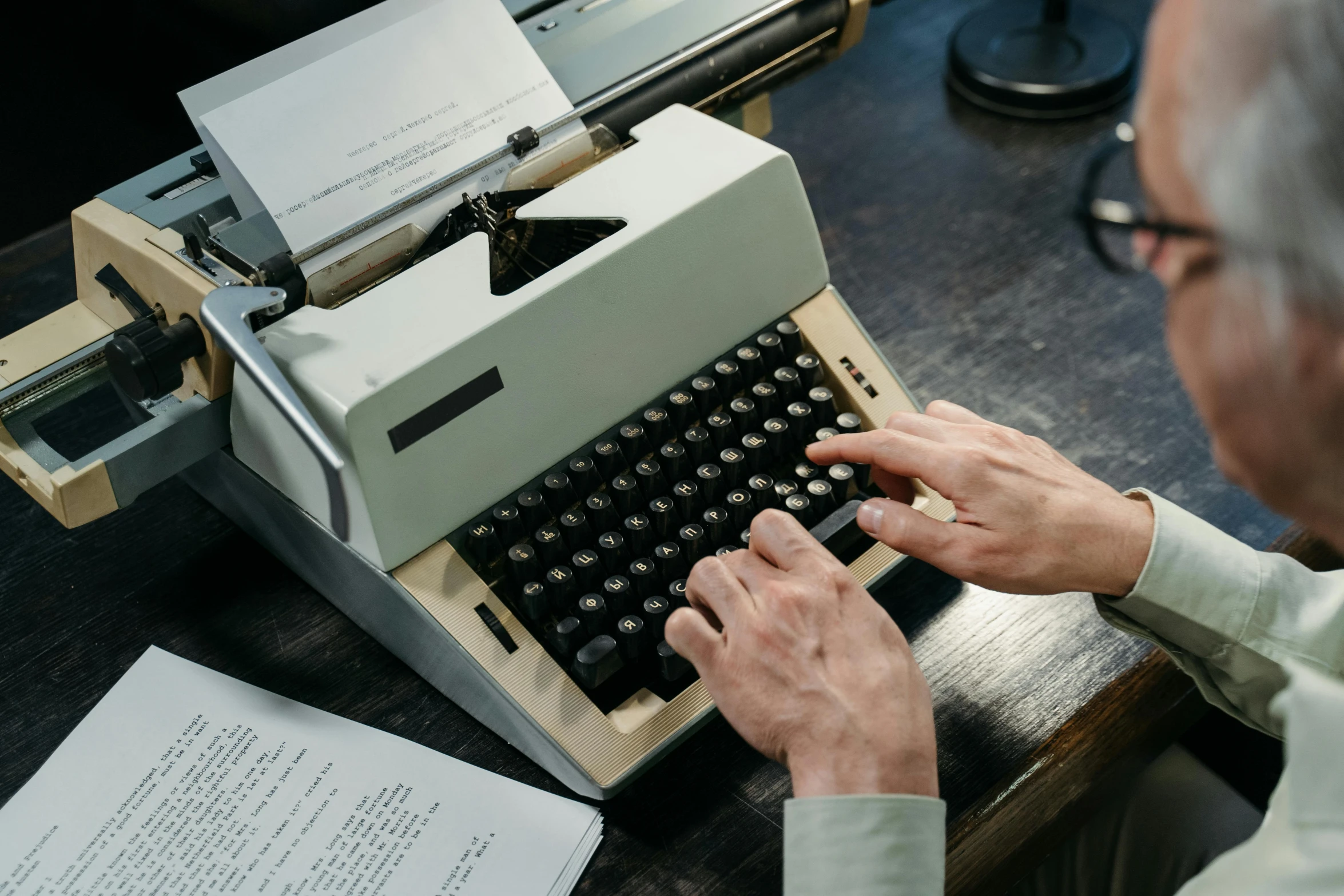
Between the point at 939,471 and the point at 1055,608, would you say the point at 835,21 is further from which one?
the point at 1055,608

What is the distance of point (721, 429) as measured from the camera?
1.34 meters

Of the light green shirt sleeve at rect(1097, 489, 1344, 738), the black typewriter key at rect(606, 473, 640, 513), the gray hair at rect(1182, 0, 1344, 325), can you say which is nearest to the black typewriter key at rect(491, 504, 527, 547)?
the black typewriter key at rect(606, 473, 640, 513)

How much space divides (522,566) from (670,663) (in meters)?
0.19

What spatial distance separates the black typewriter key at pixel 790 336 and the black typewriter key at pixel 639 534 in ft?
1.03

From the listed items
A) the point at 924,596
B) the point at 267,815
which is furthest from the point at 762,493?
the point at 267,815

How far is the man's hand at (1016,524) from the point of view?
1183mm

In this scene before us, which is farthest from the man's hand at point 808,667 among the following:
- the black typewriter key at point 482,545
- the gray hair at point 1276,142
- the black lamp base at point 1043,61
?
the black lamp base at point 1043,61

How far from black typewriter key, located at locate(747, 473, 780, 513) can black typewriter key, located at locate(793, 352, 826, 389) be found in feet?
0.50

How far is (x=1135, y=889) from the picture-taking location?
1.33 metres

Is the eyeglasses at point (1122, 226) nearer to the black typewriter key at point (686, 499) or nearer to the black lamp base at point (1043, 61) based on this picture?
the black typewriter key at point (686, 499)

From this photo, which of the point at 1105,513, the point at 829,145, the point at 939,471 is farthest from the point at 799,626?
the point at 829,145

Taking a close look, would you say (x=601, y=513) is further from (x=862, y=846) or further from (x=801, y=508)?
(x=862, y=846)

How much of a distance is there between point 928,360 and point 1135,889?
2.45 ft

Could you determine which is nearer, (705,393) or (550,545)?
(550,545)
